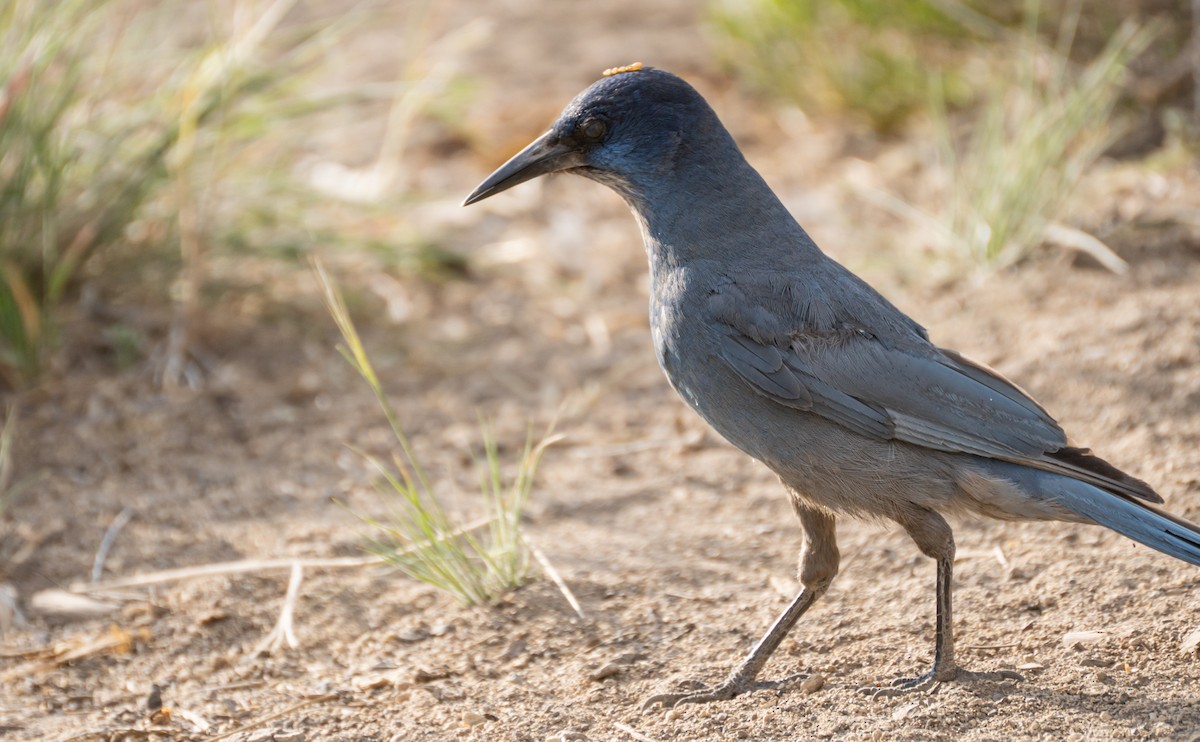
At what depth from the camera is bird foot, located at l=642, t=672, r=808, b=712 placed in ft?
10.8

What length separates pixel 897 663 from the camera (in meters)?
3.39

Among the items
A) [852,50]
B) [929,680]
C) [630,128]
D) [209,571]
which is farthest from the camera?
[852,50]

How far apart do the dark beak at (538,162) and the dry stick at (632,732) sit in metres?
1.49

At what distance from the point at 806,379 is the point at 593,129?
0.94 metres

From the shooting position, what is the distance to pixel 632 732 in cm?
314

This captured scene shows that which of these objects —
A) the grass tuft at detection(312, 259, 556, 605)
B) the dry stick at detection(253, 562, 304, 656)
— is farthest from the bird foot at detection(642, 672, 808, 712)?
the dry stick at detection(253, 562, 304, 656)

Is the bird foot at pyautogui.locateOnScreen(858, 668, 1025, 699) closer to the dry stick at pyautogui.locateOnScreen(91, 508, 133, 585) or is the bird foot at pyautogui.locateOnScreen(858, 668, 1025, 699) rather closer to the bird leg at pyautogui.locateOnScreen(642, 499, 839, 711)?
the bird leg at pyautogui.locateOnScreen(642, 499, 839, 711)

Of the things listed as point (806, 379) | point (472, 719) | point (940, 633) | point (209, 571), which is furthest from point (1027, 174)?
point (209, 571)

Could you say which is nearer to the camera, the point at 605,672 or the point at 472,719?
the point at 472,719

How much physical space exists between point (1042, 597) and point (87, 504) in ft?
10.6

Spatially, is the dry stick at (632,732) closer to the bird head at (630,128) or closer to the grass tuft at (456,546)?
the grass tuft at (456,546)

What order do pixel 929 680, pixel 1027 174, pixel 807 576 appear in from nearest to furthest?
pixel 929 680, pixel 807 576, pixel 1027 174

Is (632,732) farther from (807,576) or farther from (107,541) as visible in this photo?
(107,541)

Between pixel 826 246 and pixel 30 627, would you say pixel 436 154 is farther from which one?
pixel 30 627
